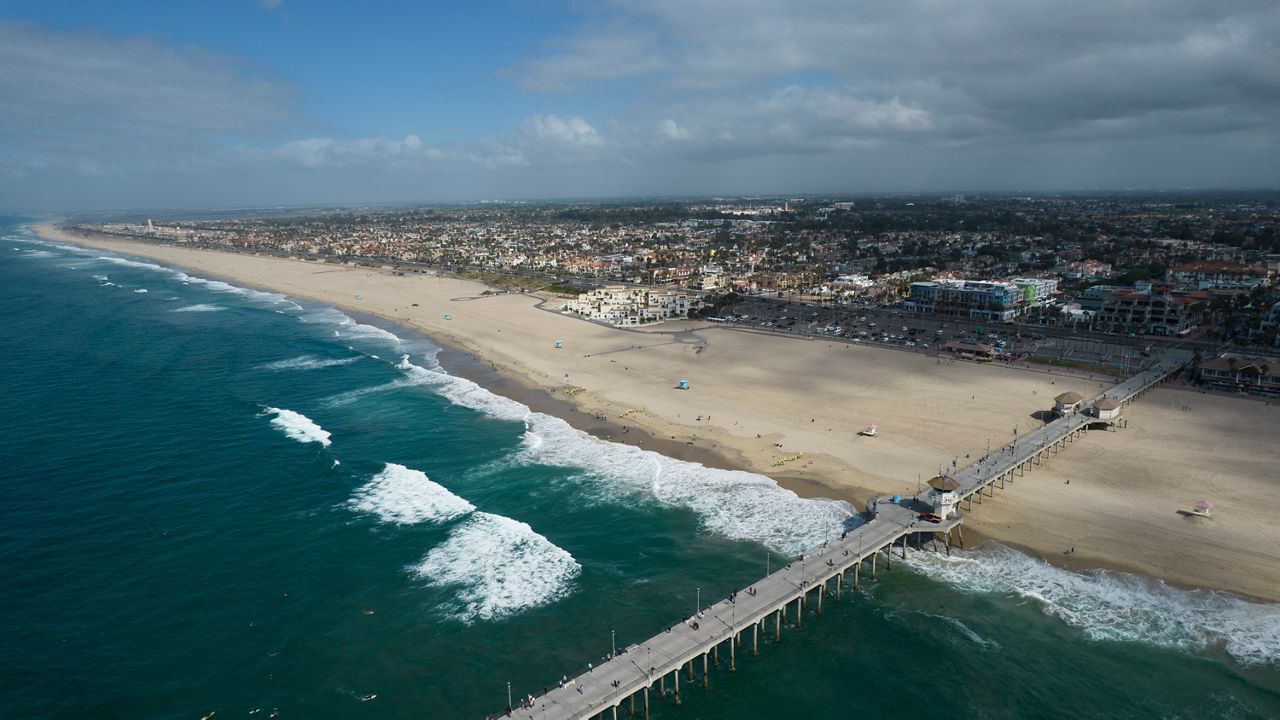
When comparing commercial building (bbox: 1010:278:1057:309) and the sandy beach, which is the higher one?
commercial building (bbox: 1010:278:1057:309)

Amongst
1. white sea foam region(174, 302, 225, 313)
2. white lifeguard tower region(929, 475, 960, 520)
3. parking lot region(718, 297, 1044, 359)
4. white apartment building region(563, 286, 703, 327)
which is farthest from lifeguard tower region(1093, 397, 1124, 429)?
white sea foam region(174, 302, 225, 313)

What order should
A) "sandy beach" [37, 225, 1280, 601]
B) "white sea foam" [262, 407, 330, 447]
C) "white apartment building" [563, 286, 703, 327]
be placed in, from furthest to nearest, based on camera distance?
"white apartment building" [563, 286, 703, 327]
"white sea foam" [262, 407, 330, 447]
"sandy beach" [37, 225, 1280, 601]

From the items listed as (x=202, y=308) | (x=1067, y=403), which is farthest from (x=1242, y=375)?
(x=202, y=308)

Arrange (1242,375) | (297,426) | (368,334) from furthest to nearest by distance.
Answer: (368,334) → (1242,375) → (297,426)

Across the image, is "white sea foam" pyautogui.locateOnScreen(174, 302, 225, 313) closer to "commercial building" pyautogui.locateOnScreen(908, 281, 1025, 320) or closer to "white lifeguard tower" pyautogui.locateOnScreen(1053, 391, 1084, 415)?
"commercial building" pyautogui.locateOnScreen(908, 281, 1025, 320)

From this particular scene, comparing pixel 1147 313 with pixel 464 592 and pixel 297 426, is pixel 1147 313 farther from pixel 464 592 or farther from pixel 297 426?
pixel 297 426

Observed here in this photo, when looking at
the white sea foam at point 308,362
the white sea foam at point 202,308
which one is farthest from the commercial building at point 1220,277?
the white sea foam at point 202,308

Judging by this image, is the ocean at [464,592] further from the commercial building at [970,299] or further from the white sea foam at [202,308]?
the commercial building at [970,299]
